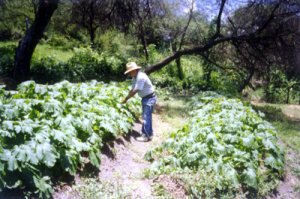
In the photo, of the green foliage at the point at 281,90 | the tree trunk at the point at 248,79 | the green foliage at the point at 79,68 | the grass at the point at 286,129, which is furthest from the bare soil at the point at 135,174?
the green foliage at the point at 281,90

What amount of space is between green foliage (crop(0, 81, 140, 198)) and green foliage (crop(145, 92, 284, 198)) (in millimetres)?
1084

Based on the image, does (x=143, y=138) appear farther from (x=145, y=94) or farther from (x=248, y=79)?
(x=248, y=79)

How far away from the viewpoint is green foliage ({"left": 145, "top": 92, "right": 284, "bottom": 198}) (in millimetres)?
5633

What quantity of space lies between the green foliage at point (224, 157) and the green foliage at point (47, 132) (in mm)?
1084

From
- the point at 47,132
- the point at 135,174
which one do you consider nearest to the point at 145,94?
the point at 135,174

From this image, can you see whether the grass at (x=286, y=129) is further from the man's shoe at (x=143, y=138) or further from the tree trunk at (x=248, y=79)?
the man's shoe at (x=143, y=138)

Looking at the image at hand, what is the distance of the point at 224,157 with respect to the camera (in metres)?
6.13

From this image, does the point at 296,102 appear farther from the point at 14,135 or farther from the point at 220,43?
the point at 14,135

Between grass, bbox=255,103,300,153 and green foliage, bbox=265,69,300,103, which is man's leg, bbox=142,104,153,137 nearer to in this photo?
grass, bbox=255,103,300,153

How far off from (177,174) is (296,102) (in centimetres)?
1722

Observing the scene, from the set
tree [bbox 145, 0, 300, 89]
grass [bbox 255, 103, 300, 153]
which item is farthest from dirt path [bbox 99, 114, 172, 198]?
tree [bbox 145, 0, 300, 89]

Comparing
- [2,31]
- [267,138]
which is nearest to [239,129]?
[267,138]

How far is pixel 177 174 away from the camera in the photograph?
583cm

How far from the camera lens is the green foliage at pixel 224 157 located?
222 inches
